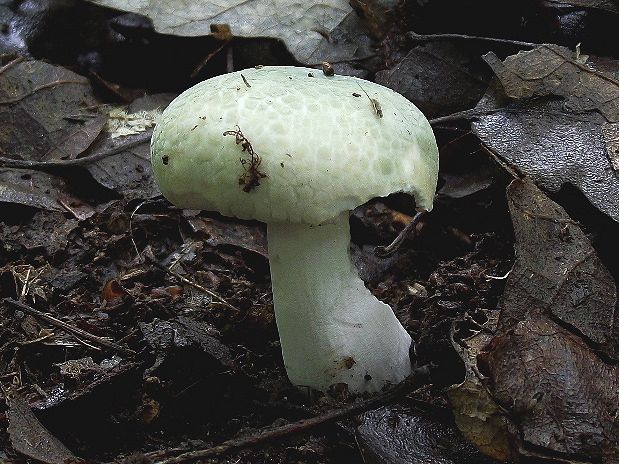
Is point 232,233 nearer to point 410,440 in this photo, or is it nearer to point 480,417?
point 410,440

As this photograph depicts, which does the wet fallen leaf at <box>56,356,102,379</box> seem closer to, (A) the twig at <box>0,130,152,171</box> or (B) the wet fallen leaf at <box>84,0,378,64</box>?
(A) the twig at <box>0,130,152,171</box>

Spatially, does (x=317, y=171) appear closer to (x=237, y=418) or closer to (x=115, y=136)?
(x=237, y=418)

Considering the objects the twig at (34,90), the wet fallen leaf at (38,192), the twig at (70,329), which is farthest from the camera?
the twig at (34,90)

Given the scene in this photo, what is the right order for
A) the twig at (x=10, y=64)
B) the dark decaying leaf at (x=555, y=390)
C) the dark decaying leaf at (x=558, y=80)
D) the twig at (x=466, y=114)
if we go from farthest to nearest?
the twig at (x=10, y=64) → the twig at (x=466, y=114) → the dark decaying leaf at (x=558, y=80) → the dark decaying leaf at (x=555, y=390)

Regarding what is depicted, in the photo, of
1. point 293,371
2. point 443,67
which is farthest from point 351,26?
point 293,371

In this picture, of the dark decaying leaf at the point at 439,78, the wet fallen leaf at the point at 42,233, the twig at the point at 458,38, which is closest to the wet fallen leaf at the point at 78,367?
the wet fallen leaf at the point at 42,233

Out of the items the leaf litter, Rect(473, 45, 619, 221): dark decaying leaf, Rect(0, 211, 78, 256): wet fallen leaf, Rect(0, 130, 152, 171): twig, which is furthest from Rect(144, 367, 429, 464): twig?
Rect(0, 130, 152, 171): twig

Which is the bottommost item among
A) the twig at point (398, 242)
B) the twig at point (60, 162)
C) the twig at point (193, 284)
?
the twig at point (398, 242)

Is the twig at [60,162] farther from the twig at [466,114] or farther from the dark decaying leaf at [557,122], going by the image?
the dark decaying leaf at [557,122]
